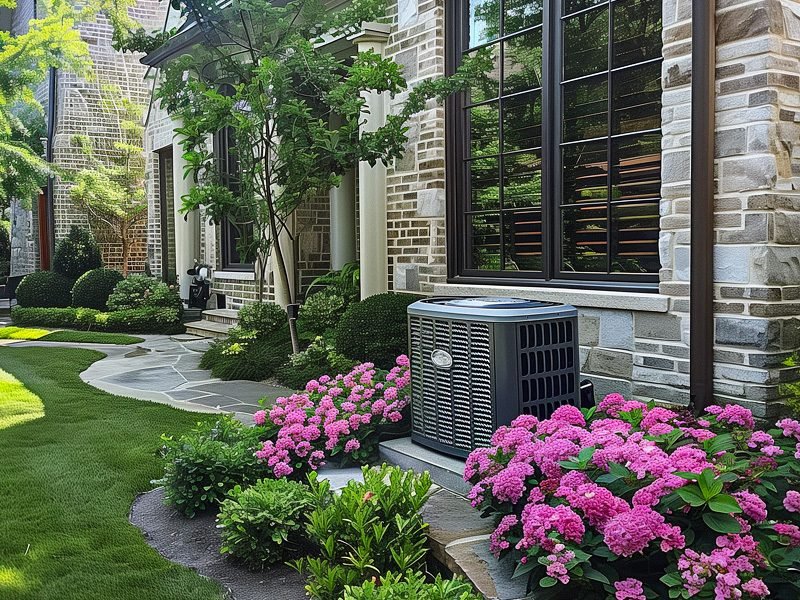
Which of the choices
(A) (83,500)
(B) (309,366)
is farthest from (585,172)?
(A) (83,500)

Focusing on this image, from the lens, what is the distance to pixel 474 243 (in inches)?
229

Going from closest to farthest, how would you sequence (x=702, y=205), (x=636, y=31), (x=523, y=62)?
(x=702, y=205) < (x=636, y=31) < (x=523, y=62)

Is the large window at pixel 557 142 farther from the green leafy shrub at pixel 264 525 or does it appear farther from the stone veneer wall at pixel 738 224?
the green leafy shrub at pixel 264 525

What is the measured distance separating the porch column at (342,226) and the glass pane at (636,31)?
4586mm

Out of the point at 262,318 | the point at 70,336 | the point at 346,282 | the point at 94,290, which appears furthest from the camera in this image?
the point at 94,290

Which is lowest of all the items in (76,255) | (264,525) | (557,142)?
(264,525)

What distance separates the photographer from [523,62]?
5316 millimetres

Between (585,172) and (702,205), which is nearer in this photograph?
(702,205)

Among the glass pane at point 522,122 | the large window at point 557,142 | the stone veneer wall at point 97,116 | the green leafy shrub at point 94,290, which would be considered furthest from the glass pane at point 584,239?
the stone veneer wall at point 97,116

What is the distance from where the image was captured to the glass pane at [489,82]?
18.1 ft

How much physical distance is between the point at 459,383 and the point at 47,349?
7.28 m

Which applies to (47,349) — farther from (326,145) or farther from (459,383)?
(459,383)

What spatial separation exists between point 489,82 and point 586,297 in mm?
1957

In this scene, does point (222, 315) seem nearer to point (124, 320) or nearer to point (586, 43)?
point (124, 320)
